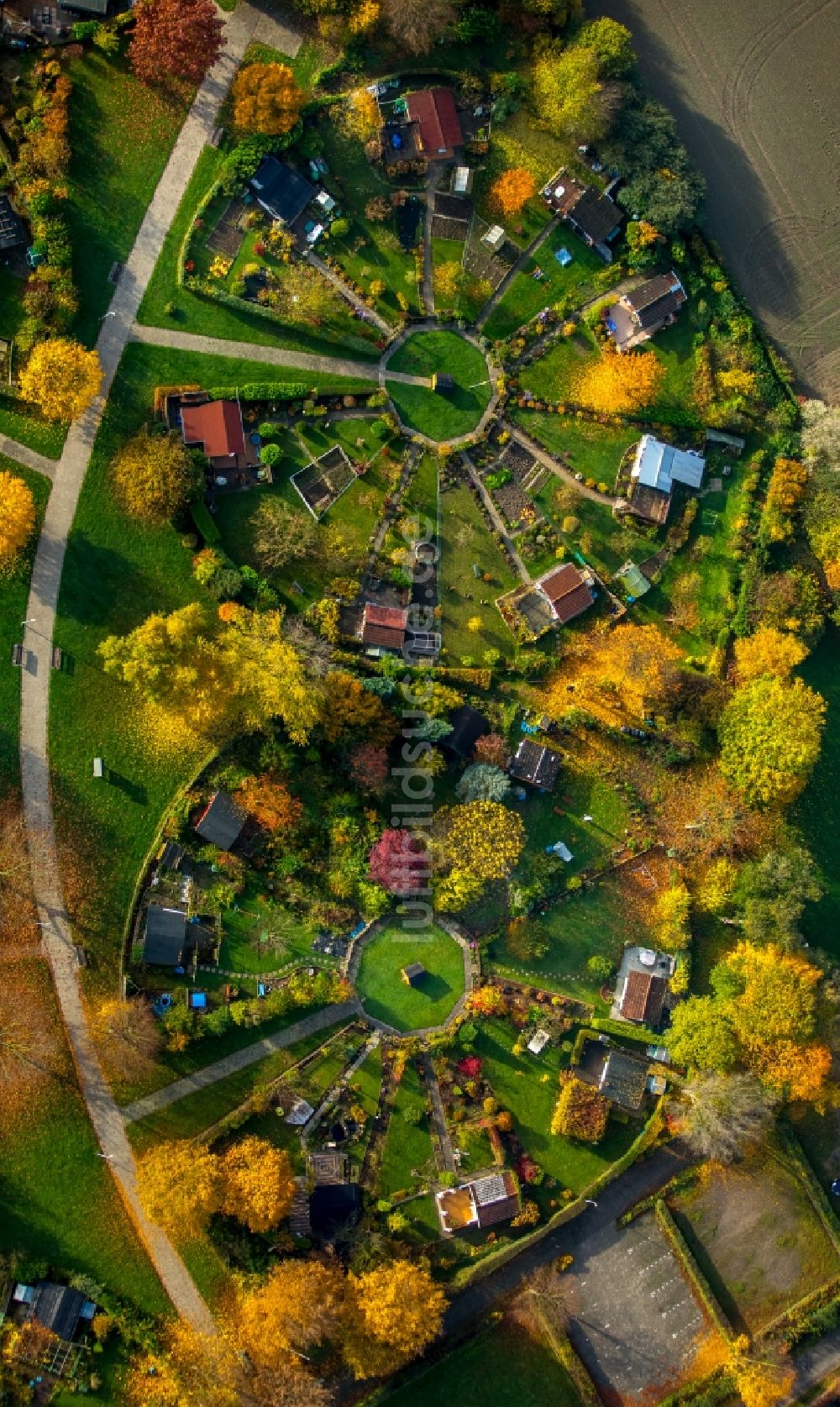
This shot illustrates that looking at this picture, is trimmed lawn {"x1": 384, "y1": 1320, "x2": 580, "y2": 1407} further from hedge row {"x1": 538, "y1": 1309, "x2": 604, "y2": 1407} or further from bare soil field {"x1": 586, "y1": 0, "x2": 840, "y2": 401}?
bare soil field {"x1": 586, "y1": 0, "x2": 840, "y2": 401}

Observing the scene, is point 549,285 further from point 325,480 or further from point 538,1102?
point 538,1102

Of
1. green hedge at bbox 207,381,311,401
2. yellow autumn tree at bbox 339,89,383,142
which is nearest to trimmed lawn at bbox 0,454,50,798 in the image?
green hedge at bbox 207,381,311,401

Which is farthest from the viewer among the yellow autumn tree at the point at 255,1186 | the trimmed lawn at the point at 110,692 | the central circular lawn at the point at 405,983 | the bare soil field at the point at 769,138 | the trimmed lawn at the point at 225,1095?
the bare soil field at the point at 769,138

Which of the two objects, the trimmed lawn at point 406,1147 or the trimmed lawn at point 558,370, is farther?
the trimmed lawn at point 558,370

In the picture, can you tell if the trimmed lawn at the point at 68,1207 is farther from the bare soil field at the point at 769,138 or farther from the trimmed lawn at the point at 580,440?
the bare soil field at the point at 769,138

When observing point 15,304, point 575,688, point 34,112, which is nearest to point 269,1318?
point 575,688

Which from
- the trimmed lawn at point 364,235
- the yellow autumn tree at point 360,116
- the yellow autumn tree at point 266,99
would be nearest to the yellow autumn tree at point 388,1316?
the trimmed lawn at point 364,235
